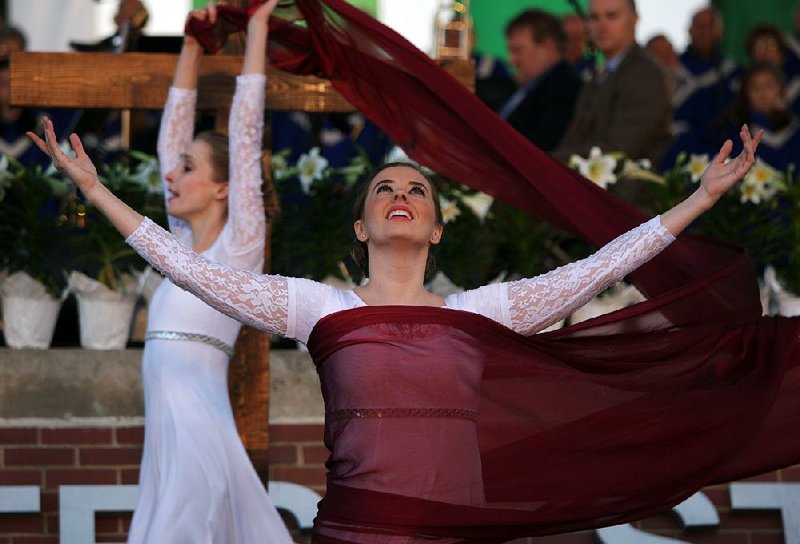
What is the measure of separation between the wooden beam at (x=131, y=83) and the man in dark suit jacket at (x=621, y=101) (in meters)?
1.50

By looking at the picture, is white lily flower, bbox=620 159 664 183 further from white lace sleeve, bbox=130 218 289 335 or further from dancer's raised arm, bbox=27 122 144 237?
dancer's raised arm, bbox=27 122 144 237

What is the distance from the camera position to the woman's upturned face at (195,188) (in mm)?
6777

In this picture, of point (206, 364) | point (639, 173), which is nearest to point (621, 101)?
point (639, 173)

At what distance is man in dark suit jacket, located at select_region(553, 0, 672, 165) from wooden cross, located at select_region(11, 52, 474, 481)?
1.46 metres

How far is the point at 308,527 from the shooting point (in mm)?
7152

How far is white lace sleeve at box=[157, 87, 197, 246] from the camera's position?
696 cm

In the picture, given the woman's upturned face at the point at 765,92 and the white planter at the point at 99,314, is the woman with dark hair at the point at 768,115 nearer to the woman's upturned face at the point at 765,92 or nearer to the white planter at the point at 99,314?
the woman's upturned face at the point at 765,92

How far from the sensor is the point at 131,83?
23.6 ft

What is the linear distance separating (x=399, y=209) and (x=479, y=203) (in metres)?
2.38

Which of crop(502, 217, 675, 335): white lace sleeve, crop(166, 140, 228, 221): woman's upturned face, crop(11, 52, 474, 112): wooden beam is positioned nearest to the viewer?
crop(502, 217, 675, 335): white lace sleeve

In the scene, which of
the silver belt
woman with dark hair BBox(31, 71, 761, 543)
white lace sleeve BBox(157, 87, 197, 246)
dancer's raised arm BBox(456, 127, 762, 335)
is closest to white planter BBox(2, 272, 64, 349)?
white lace sleeve BBox(157, 87, 197, 246)

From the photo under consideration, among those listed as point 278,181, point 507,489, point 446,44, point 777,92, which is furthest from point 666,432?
point 777,92

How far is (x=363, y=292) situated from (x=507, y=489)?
2.54ft

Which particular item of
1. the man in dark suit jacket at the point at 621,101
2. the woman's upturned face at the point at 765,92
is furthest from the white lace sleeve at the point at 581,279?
the woman's upturned face at the point at 765,92
